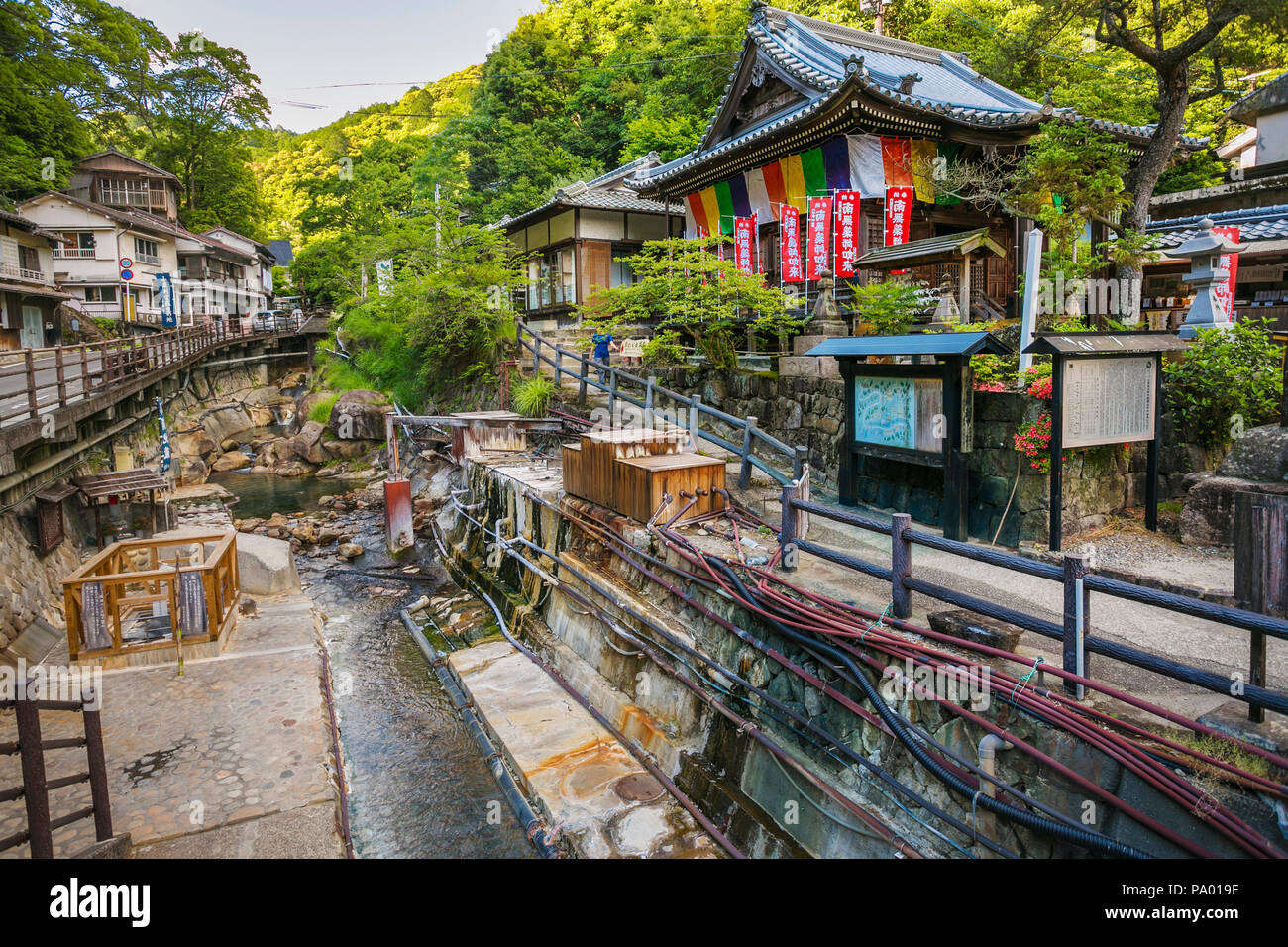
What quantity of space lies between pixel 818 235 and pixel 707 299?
15.4ft

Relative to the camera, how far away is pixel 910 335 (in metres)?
9.84

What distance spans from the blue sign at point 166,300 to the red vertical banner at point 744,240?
30047mm

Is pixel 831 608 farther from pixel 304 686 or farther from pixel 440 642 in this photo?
pixel 440 642

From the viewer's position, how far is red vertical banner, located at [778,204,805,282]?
19.5 metres

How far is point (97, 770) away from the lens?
19.5 ft

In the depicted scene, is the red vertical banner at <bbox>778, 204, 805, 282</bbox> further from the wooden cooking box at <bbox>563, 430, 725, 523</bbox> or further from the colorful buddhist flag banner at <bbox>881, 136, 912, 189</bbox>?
the wooden cooking box at <bbox>563, 430, 725, 523</bbox>

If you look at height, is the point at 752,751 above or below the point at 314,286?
below

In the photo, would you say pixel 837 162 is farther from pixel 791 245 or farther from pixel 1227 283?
pixel 1227 283

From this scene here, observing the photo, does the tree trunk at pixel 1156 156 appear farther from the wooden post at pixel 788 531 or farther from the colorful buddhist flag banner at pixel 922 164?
the wooden post at pixel 788 531

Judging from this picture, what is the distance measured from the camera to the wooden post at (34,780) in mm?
4883

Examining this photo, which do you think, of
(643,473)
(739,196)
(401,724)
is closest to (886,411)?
(643,473)


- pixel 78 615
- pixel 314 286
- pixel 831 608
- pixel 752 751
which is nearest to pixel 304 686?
pixel 78 615

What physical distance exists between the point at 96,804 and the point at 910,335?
1021cm

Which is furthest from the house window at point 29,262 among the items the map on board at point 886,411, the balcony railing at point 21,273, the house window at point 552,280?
the map on board at point 886,411
